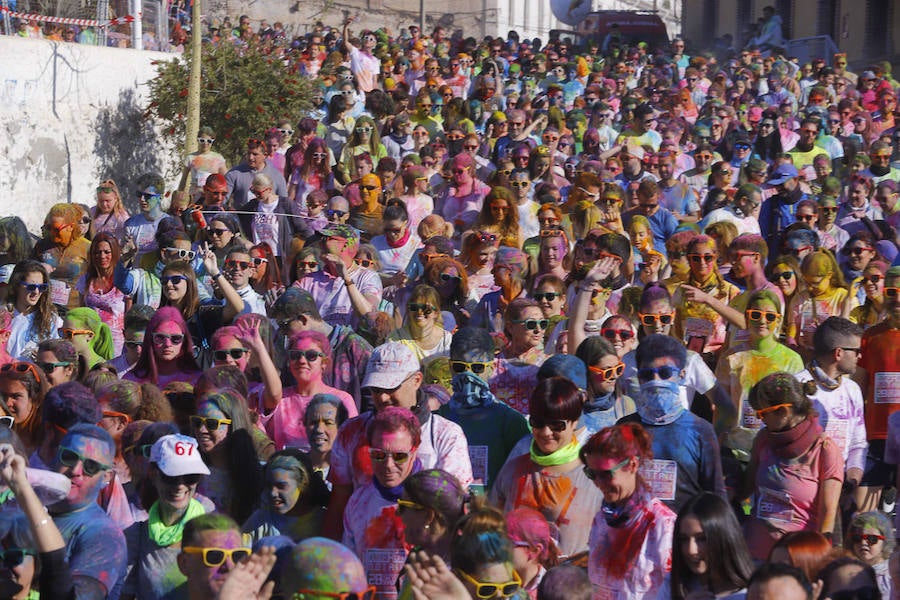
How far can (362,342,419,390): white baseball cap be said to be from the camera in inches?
255

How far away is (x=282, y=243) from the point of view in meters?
11.7

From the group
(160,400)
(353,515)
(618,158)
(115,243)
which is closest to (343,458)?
(353,515)

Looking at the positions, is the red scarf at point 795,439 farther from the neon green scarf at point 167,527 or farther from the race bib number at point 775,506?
the neon green scarf at point 167,527

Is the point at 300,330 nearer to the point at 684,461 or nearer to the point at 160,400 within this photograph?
the point at 160,400

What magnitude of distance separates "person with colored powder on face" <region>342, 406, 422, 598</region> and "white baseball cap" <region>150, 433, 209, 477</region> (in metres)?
0.64

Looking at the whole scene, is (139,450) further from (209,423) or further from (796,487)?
(796,487)

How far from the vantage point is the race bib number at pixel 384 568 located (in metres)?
5.57

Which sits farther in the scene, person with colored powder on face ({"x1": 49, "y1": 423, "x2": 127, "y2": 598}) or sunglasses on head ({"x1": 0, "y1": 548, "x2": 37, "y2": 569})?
person with colored powder on face ({"x1": 49, "y1": 423, "x2": 127, "y2": 598})

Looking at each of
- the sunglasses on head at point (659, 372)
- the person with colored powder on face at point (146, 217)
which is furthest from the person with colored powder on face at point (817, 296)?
the person with colored powder on face at point (146, 217)

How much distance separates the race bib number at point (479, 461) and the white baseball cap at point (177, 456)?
4.21ft

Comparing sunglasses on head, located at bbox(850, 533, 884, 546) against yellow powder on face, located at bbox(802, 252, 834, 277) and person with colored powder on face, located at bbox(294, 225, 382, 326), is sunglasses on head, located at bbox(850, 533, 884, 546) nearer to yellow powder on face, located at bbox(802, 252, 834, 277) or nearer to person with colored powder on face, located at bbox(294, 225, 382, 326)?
yellow powder on face, located at bbox(802, 252, 834, 277)

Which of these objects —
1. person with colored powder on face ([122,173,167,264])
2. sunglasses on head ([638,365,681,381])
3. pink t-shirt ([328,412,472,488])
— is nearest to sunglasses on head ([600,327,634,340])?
sunglasses on head ([638,365,681,381])

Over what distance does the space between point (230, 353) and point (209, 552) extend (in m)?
2.55

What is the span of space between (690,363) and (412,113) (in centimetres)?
1035
